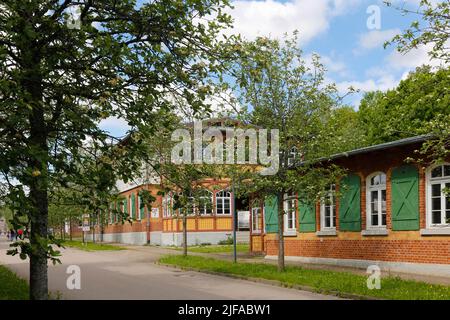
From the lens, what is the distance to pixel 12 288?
14.5 meters

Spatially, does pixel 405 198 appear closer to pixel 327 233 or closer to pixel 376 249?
pixel 376 249

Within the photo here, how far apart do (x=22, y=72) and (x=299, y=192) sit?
11769mm

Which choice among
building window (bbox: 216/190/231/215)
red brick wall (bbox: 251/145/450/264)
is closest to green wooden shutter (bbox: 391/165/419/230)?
red brick wall (bbox: 251/145/450/264)

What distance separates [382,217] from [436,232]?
2.72 m

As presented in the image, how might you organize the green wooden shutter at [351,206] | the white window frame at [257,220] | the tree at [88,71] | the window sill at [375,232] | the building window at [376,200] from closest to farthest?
the tree at [88,71]
the window sill at [375,232]
the building window at [376,200]
the green wooden shutter at [351,206]
the white window frame at [257,220]

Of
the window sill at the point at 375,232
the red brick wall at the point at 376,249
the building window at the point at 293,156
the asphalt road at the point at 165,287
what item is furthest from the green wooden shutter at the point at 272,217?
the building window at the point at 293,156

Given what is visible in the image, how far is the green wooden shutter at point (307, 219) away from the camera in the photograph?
23312mm

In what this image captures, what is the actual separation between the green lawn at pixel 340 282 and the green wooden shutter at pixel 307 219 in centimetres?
345

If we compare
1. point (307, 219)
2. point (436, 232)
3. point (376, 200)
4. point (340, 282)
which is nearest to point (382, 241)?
point (376, 200)

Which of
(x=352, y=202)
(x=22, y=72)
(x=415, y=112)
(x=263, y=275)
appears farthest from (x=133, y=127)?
(x=352, y=202)

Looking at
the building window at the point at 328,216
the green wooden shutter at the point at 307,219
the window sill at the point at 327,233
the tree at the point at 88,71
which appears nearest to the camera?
the tree at the point at 88,71

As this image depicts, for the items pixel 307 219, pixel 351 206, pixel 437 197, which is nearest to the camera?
pixel 437 197

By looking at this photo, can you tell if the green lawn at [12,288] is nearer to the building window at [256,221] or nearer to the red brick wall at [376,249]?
the red brick wall at [376,249]

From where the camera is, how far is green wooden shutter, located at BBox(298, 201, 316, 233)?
918 inches
